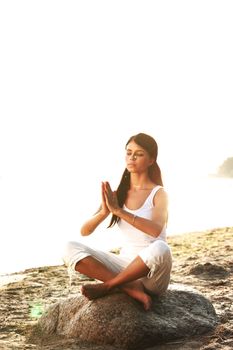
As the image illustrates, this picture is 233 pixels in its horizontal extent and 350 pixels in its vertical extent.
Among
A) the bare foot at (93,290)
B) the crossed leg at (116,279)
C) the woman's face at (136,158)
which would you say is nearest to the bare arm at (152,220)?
the crossed leg at (116,279)

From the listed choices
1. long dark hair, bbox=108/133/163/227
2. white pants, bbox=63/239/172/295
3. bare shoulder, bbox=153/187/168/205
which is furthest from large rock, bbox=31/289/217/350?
bare shoulder, bbox=153/187/168/205

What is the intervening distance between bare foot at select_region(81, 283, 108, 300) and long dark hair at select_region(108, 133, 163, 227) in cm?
60

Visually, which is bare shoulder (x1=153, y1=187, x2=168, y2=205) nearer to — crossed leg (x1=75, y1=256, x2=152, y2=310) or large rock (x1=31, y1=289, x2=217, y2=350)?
crossed leg (x1=75, y1=256, x2=152, y2=310)

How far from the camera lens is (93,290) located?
4.82 meters

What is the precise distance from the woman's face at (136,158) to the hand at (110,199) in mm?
394

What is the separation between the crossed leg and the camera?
4.70m

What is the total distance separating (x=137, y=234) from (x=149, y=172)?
0.67 m

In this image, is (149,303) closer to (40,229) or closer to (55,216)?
(40,229)

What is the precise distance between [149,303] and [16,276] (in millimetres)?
4568

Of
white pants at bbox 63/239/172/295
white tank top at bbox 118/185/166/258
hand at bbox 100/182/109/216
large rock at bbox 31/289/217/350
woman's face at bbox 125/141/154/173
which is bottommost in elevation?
large rock at bbox 31/289/217/350

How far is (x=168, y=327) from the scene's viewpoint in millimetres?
4734

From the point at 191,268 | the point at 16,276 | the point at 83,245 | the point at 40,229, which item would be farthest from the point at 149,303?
the point at 40,229

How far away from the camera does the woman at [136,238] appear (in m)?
4.69

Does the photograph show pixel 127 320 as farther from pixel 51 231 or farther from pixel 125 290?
pixel 51 231
